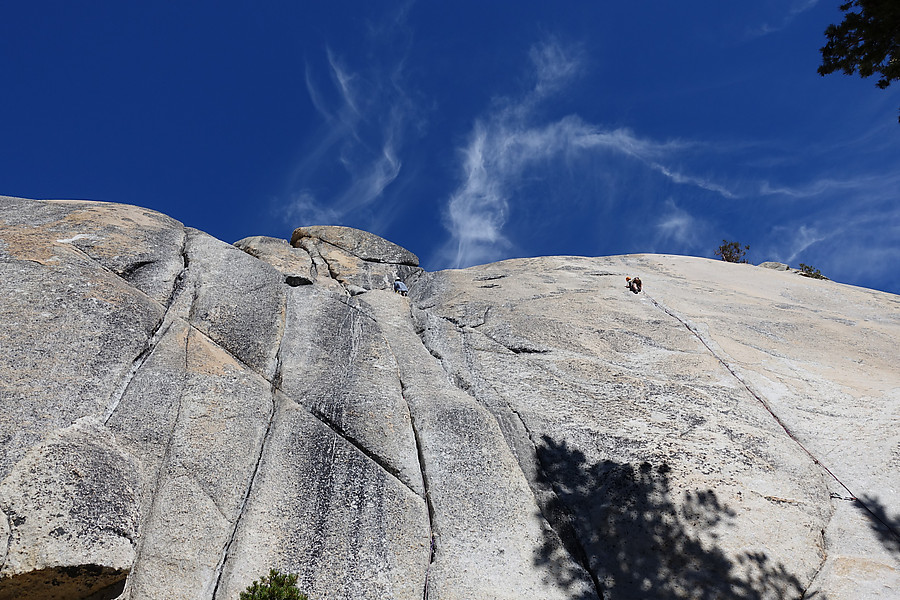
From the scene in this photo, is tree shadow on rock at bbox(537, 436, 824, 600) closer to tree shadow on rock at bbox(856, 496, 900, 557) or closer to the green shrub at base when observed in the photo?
tree shadow on rock at bbox(856, 496, 900, 557)

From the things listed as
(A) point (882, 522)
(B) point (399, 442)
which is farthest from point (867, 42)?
(B) point (399, 442)

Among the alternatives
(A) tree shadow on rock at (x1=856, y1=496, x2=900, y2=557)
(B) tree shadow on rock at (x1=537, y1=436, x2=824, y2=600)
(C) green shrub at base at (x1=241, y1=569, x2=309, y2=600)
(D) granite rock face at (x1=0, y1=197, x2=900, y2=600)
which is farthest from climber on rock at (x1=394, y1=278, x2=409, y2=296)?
(A) tree shadow on rock at (x1=856, y1=496, x2=900, y2=557)

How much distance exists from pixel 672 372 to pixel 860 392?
4087 mm

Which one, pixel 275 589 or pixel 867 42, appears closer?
pixel 275 589

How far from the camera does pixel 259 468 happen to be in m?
9.81

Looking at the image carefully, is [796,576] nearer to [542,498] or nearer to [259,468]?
[542,498]

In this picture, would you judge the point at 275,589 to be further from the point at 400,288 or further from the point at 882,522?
the point at 400,288

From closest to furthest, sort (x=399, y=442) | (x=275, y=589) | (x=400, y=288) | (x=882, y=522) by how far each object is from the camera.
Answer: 1. (x=275, y=589)
2. (x=882, y=522)
3. (x=399, y=442)
4. (x=400, y=288)

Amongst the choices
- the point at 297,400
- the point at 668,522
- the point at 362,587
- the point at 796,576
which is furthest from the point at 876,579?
the point at 297,400

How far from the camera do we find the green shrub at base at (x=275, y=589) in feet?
24.4

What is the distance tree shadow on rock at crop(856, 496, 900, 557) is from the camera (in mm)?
8586

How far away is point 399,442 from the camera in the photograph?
35.1ft

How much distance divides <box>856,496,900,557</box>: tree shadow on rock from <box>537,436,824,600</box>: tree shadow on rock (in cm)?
175

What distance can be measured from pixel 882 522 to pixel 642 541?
4.02 metres
